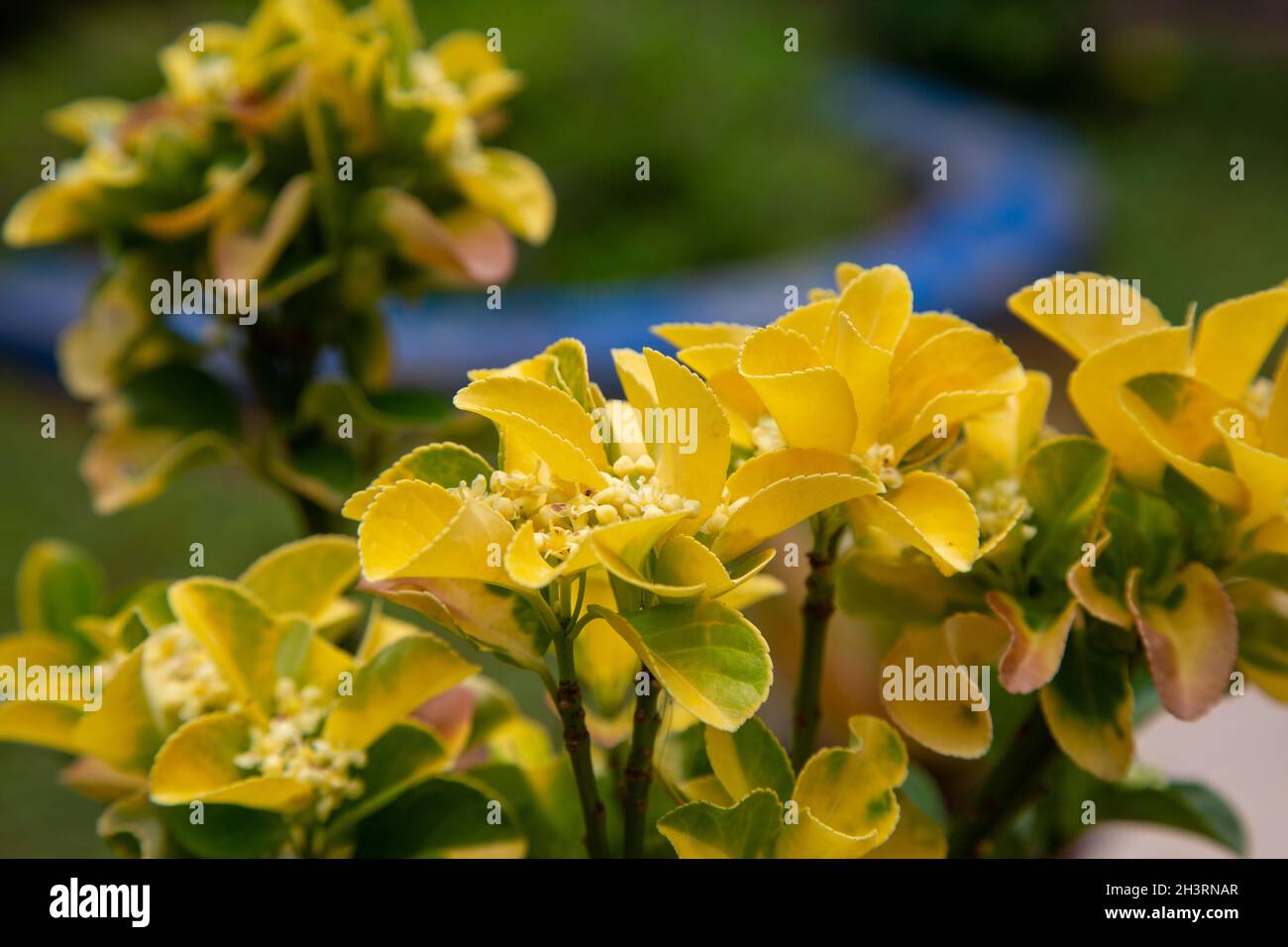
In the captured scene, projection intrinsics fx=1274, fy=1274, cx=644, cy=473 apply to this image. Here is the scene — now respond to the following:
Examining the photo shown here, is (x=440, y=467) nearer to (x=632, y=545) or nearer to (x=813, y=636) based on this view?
(x=632, y=545)

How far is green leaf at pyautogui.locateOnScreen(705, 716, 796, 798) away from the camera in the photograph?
1.76ft

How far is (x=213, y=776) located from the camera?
56 cm

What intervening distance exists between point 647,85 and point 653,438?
277 centimetres

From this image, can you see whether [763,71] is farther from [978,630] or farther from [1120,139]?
[978,630]

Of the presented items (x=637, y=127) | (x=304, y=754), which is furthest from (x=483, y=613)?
(x=637, y=127)

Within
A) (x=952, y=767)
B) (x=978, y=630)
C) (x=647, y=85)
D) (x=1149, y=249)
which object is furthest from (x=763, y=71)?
(x=978, y=630)

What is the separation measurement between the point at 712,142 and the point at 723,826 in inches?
109

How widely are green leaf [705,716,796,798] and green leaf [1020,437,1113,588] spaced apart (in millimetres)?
150

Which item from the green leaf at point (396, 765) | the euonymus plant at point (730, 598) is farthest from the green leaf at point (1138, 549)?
the green leaf at point (396, 765)

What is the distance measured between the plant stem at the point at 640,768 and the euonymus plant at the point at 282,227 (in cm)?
35

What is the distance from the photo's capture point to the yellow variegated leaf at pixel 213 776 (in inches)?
20.9

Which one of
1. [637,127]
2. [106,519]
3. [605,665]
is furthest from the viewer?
[637,127]
